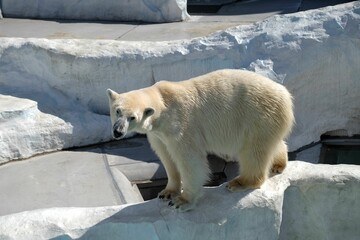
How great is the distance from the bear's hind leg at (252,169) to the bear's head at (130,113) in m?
0.65

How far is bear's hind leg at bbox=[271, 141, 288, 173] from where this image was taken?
391cm

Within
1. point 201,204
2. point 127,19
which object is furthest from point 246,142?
point 127,19

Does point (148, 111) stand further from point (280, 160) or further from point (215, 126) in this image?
point (280, 160)

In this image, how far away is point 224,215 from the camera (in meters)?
3.64

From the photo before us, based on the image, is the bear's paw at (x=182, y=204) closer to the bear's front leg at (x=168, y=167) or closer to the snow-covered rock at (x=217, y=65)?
the bear's front leg at (x=168, y=167)

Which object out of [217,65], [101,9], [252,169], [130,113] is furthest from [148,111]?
[101,9]

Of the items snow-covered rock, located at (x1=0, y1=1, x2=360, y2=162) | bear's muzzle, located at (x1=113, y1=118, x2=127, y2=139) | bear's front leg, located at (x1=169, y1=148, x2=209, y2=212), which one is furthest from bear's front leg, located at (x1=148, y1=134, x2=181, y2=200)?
snow-covered rock, located at (x1=0, y1=1, x2=360, y2=162)

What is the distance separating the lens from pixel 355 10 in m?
6.08

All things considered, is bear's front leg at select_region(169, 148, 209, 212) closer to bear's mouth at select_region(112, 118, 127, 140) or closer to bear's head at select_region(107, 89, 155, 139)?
bear's head at select_region(107, 89, 155, 139)

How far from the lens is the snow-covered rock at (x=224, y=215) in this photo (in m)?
3.53

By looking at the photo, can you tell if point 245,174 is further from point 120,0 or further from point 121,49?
point 120,0

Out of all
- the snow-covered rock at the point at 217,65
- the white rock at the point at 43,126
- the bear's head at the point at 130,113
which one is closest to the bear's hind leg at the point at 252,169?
the bear's head at the point at 130,113

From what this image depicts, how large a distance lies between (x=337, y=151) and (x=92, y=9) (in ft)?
13.9

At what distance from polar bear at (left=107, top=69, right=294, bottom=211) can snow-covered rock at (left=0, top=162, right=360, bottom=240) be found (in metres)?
0.10
